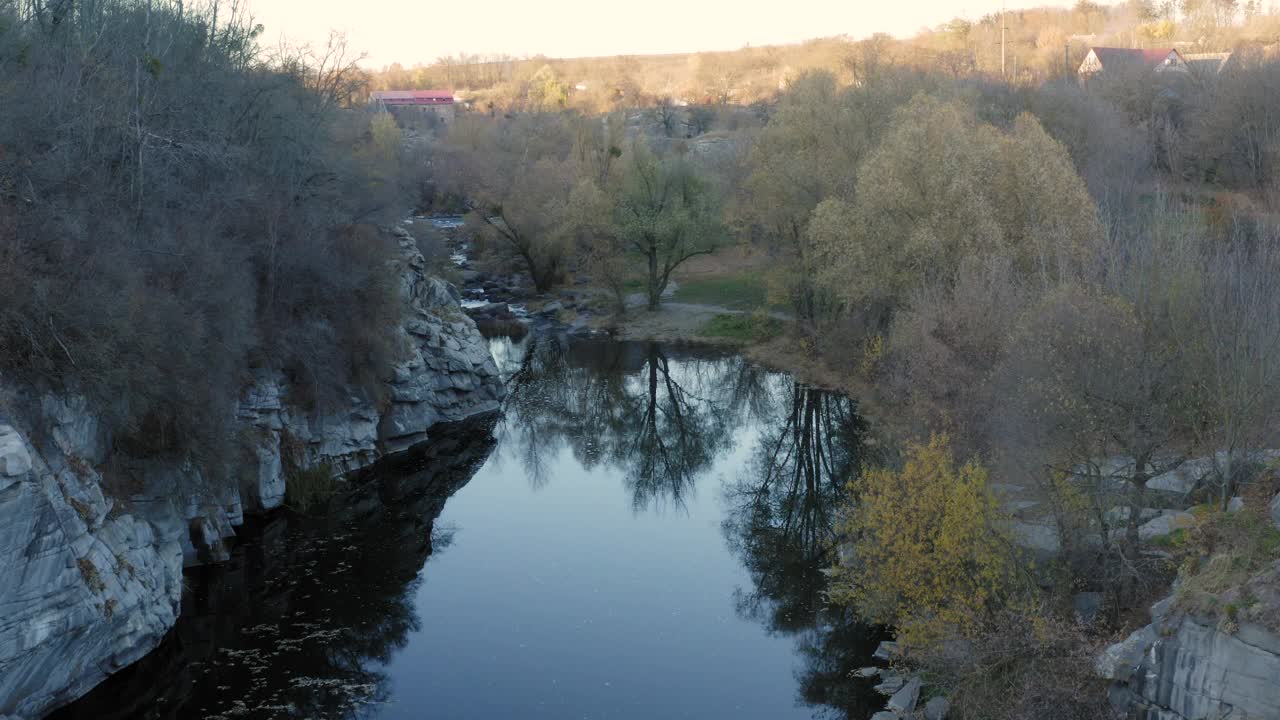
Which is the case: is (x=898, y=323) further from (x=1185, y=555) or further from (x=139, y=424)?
(x=139, y=424)

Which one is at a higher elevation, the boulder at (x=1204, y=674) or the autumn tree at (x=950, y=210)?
the autumn tree at (x=950, y=210)

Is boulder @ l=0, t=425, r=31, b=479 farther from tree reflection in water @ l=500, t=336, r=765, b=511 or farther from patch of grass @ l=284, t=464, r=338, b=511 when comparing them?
tree reflection in water @ l=500, t=336, r=765, b=511

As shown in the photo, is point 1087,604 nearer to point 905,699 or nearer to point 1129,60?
point 905,699

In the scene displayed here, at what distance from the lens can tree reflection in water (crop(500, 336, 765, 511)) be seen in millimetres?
32719

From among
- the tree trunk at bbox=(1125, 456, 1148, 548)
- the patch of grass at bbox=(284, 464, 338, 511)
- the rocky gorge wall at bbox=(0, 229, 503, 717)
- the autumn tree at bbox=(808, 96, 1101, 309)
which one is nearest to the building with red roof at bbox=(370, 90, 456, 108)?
the autumn tree at bbox=(808, 96, 1101, 309)

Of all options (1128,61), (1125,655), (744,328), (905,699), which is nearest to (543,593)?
(905,699)

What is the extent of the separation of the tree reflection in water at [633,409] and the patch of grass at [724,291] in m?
6.60

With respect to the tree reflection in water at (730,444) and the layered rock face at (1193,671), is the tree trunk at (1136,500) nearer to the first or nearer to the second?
the layered rock face at (1193,671)

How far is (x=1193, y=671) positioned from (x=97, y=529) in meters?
17.2

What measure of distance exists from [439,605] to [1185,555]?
551 inches

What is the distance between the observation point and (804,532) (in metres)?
26.3

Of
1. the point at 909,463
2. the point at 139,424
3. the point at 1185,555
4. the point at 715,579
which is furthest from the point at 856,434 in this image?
the point at 139,424

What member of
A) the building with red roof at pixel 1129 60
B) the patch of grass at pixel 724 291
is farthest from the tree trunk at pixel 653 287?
the building with red roof at pixel 1129 60

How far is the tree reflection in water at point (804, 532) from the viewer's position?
19.8 m
